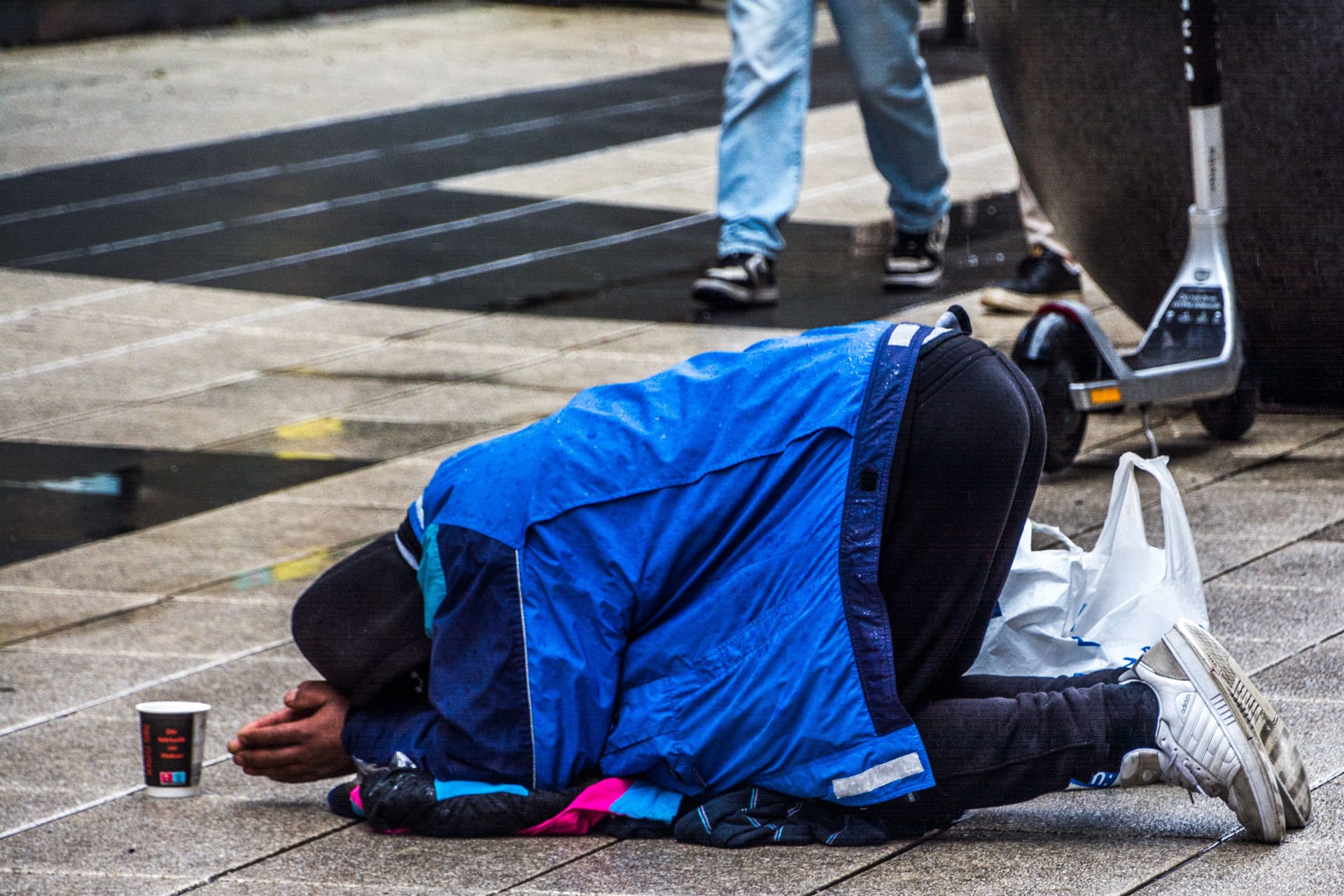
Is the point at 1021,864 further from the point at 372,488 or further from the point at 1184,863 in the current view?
the point at 372,488

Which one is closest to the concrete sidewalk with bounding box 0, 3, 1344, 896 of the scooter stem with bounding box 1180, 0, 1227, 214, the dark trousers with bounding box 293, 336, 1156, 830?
the dark trousers with bounding box 293, 336, 1156, 830

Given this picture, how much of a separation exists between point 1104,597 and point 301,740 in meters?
1.24

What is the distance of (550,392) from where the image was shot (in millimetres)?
5258

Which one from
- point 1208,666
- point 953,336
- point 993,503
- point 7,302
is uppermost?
point 953,336

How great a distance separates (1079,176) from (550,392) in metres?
1.50

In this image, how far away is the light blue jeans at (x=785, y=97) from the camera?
5973mm

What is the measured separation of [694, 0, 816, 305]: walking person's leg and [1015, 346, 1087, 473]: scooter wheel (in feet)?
6.28

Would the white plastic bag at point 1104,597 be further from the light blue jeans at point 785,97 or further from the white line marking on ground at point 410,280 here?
the white line marking on ground at point 410,280

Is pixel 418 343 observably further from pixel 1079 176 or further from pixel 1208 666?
pixel 1208 666

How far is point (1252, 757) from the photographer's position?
2.48 meters

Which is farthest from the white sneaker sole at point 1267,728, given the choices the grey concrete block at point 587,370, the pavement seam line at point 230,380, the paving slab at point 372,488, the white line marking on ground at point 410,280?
the white line marking on ground at point 410,280

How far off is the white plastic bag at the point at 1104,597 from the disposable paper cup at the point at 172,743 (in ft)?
3.80

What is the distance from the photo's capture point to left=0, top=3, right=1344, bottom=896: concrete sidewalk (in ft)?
8.53

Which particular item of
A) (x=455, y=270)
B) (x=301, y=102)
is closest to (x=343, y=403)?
(x=455, y=270)
